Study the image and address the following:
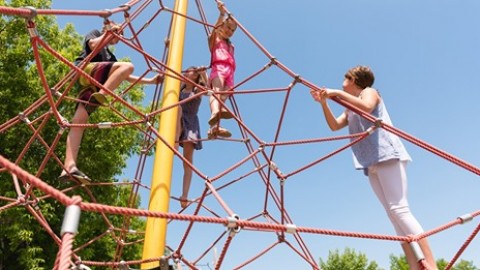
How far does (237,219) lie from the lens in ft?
5.38

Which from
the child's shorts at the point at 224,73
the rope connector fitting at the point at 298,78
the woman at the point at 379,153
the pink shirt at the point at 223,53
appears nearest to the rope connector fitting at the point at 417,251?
the woman at the point at 379,153

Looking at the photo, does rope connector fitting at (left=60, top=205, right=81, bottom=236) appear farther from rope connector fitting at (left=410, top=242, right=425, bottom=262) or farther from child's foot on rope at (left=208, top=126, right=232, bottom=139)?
child's foot on rope at (left=208, top=126, right=232, bottom=139)

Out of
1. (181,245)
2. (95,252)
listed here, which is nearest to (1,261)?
(95,252)

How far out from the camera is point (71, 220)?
116 centimetres

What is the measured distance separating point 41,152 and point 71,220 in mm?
6925

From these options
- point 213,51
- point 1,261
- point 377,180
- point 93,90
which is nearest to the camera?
point 377,180

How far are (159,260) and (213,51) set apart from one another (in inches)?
94.0

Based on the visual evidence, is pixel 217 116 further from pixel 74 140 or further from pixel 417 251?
pixel 417 251

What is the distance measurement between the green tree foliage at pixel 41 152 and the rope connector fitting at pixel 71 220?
5571mm

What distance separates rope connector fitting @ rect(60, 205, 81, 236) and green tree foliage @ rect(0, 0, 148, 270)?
5.57 metres

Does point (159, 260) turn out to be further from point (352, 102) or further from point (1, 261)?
point (1, 261)

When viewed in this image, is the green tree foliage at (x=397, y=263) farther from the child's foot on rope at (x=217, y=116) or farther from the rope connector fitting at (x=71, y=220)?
the rope connector fitting at (x=71, y=220)

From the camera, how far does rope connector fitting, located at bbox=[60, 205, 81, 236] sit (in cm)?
115

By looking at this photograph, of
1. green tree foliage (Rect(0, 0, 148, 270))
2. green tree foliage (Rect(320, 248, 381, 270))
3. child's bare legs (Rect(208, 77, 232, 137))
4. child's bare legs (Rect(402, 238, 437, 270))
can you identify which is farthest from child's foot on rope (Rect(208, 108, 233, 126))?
green tree foliage (Rect(320, 248, 381, 270))
